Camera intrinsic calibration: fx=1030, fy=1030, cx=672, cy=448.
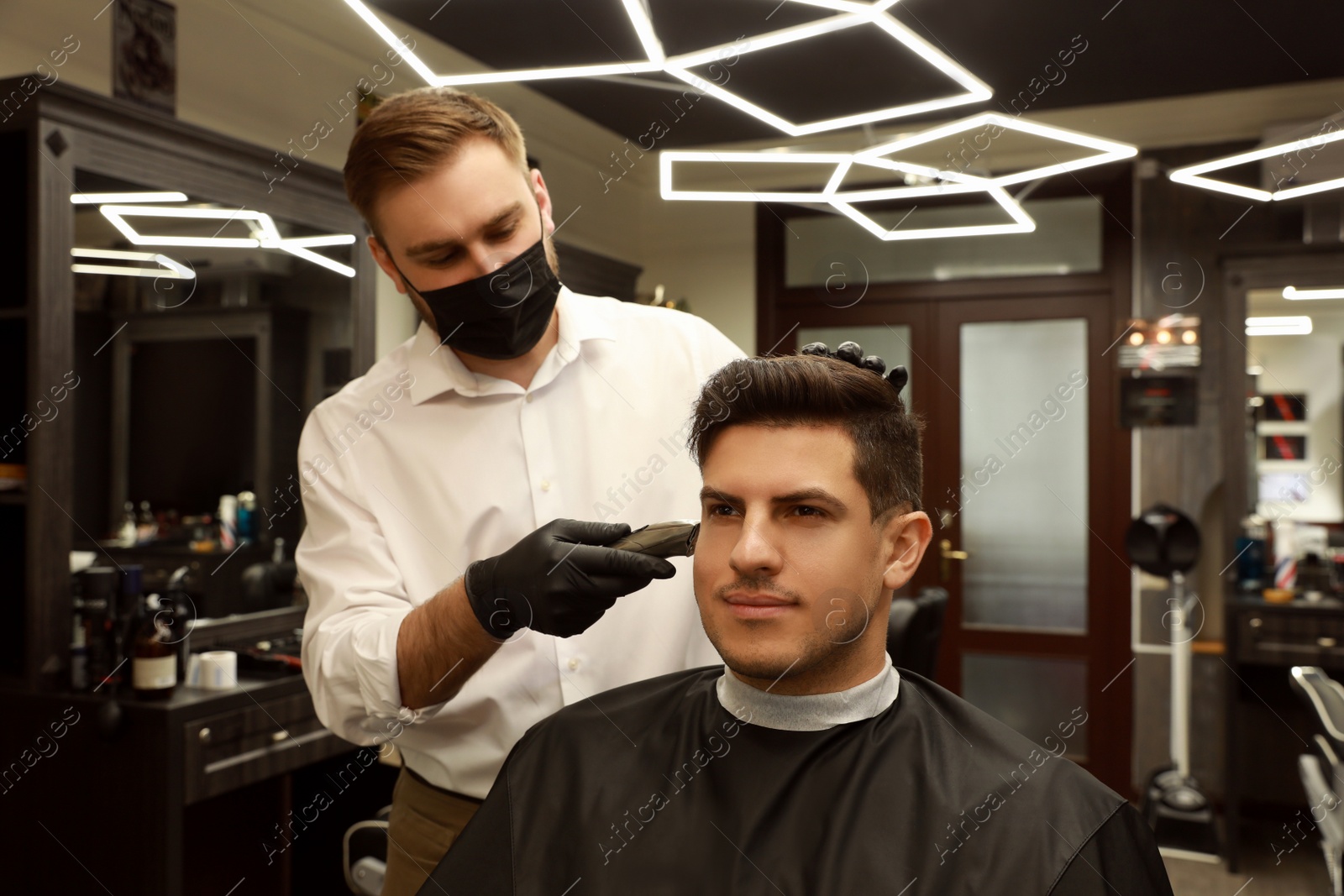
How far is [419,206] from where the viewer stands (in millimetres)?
1349

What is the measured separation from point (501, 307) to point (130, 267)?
1663 mm

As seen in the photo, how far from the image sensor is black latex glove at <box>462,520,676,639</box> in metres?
1.22

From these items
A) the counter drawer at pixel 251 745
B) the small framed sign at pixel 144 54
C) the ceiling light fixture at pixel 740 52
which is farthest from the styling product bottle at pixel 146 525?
the ceiling light fixture at pixel 740 52

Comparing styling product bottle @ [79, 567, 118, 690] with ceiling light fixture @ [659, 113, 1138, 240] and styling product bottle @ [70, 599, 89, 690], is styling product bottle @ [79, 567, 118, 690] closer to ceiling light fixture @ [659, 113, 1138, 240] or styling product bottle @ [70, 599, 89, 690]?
styling product bottle @ [70, 599, 89, 690]

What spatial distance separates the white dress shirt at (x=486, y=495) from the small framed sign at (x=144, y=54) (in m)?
1.58

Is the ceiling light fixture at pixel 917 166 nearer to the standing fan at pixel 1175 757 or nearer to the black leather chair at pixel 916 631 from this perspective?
the black leather chair at pixel 916 631

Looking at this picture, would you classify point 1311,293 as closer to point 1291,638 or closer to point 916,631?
point 1291,638

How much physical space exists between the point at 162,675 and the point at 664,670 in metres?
1.49

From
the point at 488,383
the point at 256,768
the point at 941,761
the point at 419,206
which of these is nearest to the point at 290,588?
the point at 256,768

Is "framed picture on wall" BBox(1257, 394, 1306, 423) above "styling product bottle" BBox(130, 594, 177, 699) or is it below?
above

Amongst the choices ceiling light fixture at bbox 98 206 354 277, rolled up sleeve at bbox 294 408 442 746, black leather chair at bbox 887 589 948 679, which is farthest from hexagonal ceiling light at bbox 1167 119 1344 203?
ceiling light fixture at bbox 98 206 354 277

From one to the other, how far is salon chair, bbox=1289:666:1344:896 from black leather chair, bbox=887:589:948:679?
100 cm

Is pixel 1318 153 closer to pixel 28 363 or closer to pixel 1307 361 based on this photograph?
pixel 1307 361

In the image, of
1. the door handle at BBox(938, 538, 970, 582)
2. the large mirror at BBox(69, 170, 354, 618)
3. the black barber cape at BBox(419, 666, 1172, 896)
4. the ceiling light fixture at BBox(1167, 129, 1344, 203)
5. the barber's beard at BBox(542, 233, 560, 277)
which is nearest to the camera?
the black barber cape at BBox(419, 666, 1172, 896)
